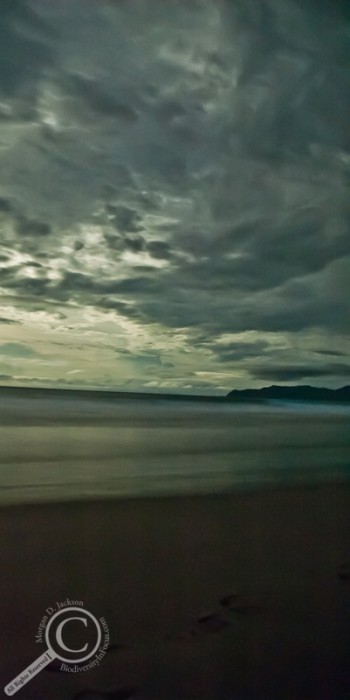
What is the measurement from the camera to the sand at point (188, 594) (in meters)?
1.08

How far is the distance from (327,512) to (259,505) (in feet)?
0.78

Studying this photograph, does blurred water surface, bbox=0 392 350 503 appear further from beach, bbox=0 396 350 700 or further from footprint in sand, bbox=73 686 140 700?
footprint in sand, bbox=73 686 140 700

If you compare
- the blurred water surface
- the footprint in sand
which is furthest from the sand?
the blurred water surface

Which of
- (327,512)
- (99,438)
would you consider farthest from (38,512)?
(99,438)

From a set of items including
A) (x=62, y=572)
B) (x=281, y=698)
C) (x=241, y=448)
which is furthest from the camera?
(x=241, y=448)

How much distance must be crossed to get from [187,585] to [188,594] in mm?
35

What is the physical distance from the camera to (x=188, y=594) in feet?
4.43

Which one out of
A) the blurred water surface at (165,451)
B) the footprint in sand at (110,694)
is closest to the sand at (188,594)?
the footprint in sand at (110,694)

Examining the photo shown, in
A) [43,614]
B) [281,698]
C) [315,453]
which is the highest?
[315,453]

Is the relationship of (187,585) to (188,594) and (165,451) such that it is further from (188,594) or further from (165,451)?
(165,451)

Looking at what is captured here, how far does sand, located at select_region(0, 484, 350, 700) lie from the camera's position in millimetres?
1084

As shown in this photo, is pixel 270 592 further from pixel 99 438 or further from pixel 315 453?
pixel 99 438

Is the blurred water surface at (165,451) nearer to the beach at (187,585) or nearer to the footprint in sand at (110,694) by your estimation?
the beach at (187,585)

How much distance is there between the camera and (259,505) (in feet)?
6.58
